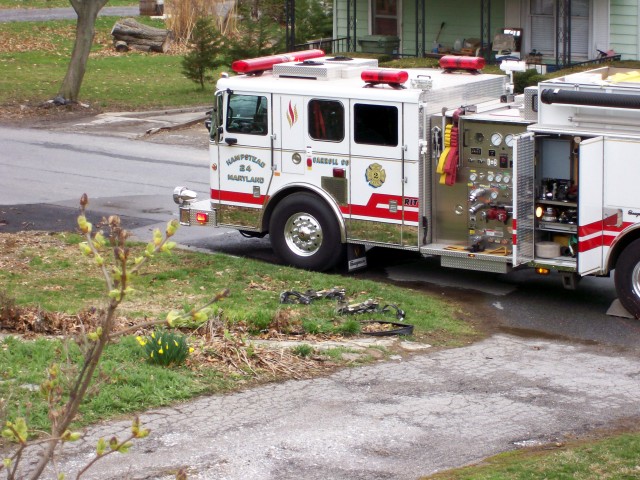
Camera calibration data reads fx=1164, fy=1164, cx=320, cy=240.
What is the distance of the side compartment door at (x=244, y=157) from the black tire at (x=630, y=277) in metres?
4.29

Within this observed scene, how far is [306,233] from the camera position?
13539 millimetres

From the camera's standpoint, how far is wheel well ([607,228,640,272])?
1144 cm

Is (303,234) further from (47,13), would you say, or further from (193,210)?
(47,13)

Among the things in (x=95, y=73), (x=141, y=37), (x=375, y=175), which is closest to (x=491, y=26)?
(x=95, y=73)

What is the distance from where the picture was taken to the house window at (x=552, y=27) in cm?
2461

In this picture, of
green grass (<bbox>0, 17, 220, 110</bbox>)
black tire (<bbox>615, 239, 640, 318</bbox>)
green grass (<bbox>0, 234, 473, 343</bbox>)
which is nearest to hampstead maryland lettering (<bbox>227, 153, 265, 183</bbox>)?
green grass (<bbox>0, 234, 473, 343</bbox>)

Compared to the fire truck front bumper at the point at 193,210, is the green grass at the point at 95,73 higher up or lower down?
higher up

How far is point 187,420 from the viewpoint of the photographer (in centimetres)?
834

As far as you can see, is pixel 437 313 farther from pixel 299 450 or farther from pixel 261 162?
pixel 299 450

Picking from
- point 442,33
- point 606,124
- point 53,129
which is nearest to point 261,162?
point 606,124

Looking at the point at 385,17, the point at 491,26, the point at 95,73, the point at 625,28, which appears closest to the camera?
the point at 625,28

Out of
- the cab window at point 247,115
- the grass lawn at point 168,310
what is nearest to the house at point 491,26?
the cab window at point 247,115

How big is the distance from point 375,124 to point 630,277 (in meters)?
3.24

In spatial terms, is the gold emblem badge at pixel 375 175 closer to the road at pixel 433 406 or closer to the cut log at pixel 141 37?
the road at pixel 433 406
